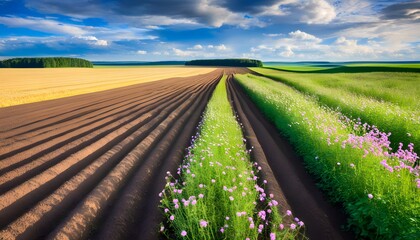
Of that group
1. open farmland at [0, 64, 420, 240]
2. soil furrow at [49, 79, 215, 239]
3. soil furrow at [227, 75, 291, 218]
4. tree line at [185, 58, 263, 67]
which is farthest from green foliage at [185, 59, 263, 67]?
soil furrow at [49, 79, 215, 239]

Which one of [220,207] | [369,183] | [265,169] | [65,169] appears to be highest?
[369,183]

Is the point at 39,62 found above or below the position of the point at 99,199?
above

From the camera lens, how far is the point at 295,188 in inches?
255

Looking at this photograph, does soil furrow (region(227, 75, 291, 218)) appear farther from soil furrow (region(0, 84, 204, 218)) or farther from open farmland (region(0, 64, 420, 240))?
soil furrow (region(0, 84, 204, 218))

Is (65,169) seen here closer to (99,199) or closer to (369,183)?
(99,199)

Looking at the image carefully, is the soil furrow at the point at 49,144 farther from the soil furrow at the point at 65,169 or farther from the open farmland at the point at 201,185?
the soil furrow at the point at 65,169

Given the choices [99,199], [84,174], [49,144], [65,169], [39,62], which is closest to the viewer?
[99,199]

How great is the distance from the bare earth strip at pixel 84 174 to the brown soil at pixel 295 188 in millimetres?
2731

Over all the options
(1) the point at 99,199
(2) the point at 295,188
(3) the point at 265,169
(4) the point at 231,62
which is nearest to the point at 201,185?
(1) the point at 99,199

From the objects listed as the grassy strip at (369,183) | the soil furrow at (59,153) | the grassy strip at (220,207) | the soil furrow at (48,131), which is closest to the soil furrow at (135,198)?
the grassy strip at (220,207)

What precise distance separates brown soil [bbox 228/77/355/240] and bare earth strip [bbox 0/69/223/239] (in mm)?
2731

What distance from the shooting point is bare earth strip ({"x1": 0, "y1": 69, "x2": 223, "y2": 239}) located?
4816mm

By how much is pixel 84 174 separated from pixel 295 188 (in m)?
5.44

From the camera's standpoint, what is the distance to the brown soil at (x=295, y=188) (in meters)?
5.03
